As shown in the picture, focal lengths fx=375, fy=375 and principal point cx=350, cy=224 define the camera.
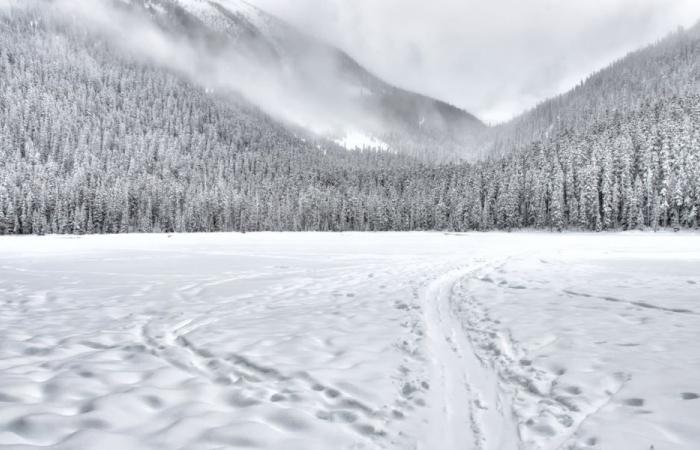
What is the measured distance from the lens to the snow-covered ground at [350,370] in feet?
13.6

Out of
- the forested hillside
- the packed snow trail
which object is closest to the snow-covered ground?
the packed snow trail

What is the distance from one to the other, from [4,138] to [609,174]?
799 ft

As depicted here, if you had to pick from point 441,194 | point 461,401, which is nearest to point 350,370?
point 461,401

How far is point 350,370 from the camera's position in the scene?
20.0 feet

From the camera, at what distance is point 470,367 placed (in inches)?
251

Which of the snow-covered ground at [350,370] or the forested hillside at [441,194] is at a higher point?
the forested hillside at [441,194]

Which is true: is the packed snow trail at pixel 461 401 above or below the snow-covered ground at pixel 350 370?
below

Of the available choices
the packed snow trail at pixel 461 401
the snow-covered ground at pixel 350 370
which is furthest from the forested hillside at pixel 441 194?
the packed snow trail at pixel 461 401

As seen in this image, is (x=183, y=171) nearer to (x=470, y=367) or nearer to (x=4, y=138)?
(x=4, y=138)

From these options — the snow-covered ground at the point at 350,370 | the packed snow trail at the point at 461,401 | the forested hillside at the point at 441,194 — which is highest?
the forested hillside at the point at 441,194

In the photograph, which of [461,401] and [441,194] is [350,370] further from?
[441,194]

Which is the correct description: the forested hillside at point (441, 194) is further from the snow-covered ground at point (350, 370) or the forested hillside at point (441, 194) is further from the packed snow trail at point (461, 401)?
the packed snow trail at point (461, 401)

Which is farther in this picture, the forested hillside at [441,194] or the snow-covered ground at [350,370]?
the forested hillside at [441,194]

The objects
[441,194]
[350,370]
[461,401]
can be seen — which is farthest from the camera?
[441,194]
